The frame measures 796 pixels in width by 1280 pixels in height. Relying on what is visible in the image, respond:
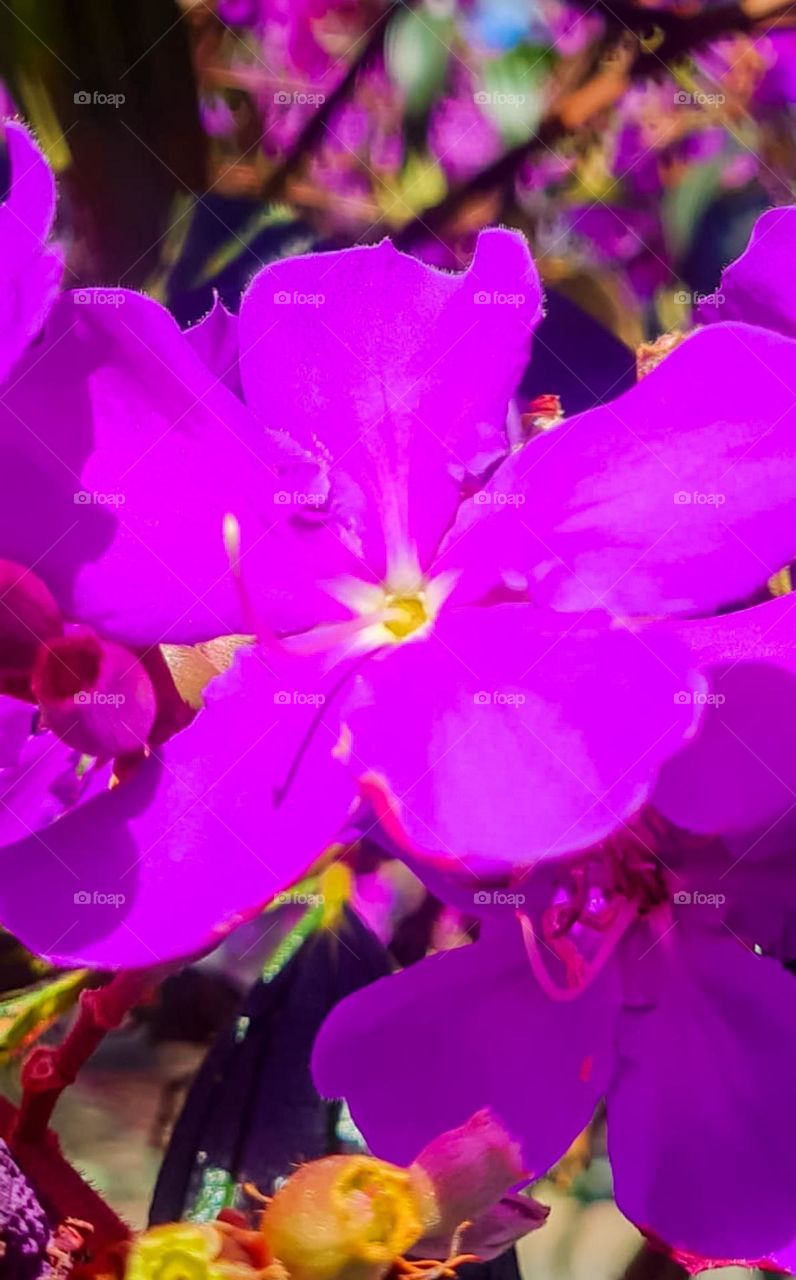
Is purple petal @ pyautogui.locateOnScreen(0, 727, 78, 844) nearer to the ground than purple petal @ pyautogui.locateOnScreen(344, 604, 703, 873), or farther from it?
farther from it

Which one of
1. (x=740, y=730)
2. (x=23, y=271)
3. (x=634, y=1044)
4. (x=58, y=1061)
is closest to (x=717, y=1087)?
(x=634, y=1044)

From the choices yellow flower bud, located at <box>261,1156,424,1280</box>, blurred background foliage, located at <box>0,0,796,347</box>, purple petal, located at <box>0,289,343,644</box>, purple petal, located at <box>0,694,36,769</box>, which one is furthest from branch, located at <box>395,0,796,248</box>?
yellow flower bud, located at <box>261,1156,424,1280</box>

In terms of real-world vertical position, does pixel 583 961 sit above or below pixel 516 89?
below

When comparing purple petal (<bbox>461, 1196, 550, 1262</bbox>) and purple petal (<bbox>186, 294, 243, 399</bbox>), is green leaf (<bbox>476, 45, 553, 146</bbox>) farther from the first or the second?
purple petal (<bbox>461, 1196, 550, 1262</bbox>)

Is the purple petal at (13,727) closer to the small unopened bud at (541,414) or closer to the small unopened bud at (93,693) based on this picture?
the small unopened bud at (93,693)

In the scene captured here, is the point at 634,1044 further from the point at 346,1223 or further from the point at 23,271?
the point at 23,271

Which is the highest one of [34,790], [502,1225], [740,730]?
[34,790]

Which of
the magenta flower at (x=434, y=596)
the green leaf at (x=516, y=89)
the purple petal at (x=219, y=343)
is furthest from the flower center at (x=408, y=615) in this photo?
the green leaf at (x=516, y=89)

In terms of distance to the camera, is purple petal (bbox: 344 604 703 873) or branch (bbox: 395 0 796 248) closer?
purple petal (bbox: 344 604 703 873)
